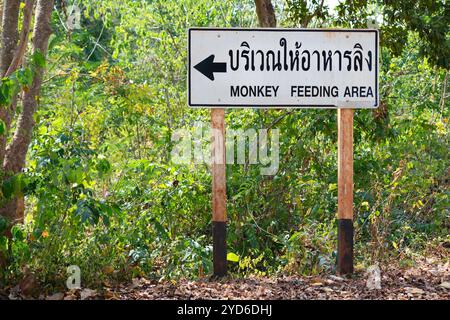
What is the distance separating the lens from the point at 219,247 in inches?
276

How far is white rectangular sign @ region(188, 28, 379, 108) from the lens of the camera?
6867 mm

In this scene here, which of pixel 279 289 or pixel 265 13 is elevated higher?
pixel 265 13

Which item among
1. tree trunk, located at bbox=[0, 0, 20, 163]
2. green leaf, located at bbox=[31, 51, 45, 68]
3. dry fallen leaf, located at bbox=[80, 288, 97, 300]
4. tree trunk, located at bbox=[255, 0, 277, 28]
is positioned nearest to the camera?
dry fallen leaf, located at bbox=[80, 288, 97, 300]

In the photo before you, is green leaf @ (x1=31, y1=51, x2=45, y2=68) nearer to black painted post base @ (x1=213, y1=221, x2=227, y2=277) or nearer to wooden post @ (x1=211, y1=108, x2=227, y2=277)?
wooden post @ (x1=211, y1=108, x2=227, y2=277)

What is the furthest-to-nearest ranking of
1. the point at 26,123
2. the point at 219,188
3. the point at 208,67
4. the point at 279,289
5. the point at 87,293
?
→ 1. the point at 26,123
2. the point at 219,188
3. the point at 208,67
4. the point at 279,289
5. the point at 87,293

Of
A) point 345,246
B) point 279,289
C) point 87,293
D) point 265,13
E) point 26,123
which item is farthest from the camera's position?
point 265,13

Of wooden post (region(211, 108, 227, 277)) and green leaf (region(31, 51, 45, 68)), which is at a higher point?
green leaf (region(31, 51, 45, 68))

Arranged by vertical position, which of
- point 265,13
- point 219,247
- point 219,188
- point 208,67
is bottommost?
point 219,247

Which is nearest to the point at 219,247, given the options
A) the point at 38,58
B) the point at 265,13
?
the point at 38,58

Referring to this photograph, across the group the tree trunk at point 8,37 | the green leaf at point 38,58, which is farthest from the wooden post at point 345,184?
the tree trunk at point 8,37

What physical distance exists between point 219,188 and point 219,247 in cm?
49

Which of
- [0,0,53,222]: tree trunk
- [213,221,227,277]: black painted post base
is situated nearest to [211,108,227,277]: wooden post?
[213,221,227,277]: black painted post base

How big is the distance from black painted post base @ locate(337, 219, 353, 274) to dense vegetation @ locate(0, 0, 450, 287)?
54 cm

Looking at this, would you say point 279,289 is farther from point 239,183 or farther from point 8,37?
point 239,183
